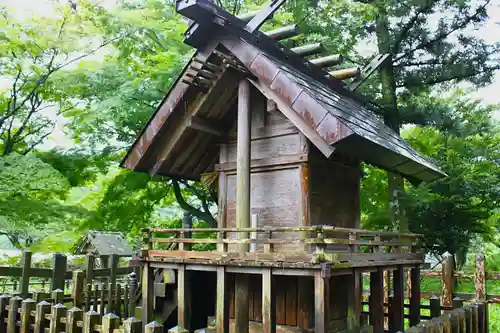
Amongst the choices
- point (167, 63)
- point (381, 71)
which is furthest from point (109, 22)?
point (381, 71)

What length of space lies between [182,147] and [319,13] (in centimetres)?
810

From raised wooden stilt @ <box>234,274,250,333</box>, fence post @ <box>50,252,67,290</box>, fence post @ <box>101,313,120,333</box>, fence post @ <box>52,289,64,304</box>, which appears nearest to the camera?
fence post @ <box>101,313,120,333</box>

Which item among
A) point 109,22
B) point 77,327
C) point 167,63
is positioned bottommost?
point 77,327

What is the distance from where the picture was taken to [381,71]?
612 inches

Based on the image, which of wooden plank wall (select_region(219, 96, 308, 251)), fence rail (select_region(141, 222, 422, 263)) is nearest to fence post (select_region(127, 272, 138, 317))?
fence rail (select_region(141, 222, 422, 263))

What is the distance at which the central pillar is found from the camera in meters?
8.28

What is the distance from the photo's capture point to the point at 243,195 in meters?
8.38

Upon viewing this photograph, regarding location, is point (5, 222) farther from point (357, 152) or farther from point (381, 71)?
point (381, 71)

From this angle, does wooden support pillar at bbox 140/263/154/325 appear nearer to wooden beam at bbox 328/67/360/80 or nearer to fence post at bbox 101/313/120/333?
fence post at bbox 101/313/120/333

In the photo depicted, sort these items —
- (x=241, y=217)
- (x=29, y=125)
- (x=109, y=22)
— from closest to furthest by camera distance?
(x=241, y=217) → (x=109, y=22) → (x=29, y=125)

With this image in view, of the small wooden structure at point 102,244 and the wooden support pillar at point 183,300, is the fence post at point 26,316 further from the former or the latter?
the small wooden structure at point 102,244

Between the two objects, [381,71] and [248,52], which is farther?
[381,71]

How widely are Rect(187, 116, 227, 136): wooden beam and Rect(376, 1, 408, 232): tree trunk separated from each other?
6.86 meters

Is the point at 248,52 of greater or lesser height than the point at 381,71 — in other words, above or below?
below
